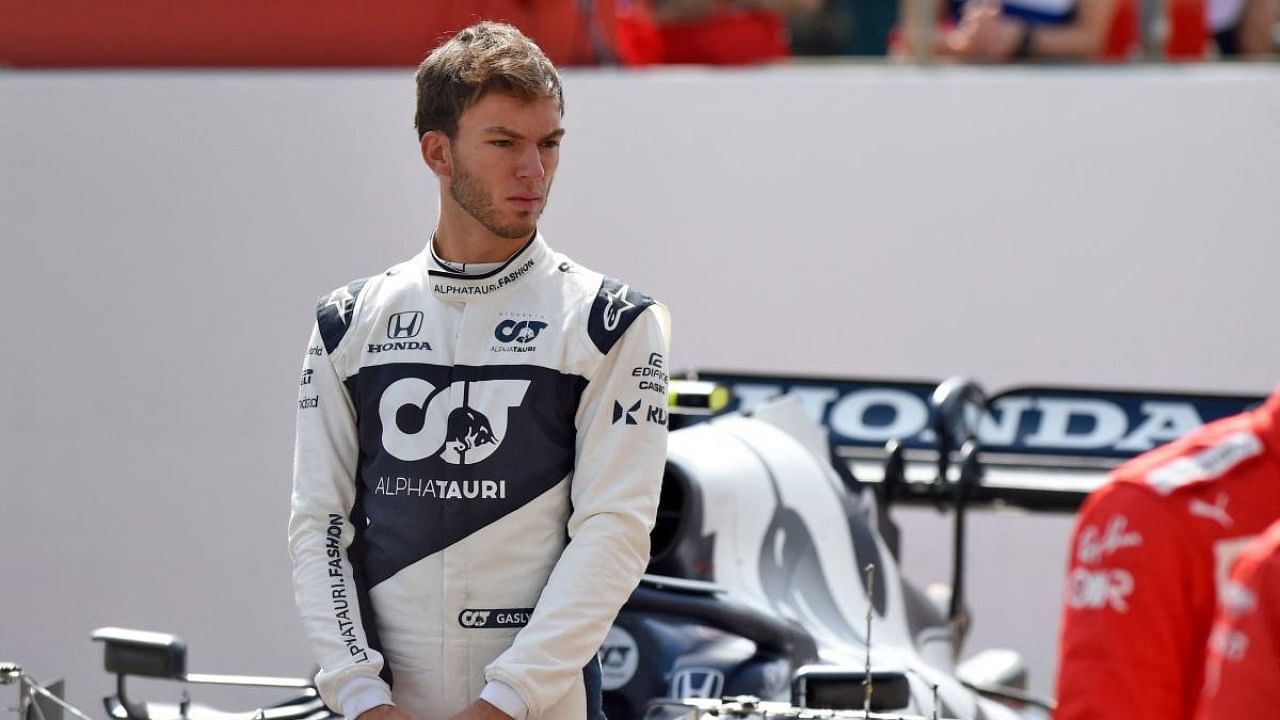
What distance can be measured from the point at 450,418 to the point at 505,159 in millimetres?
271

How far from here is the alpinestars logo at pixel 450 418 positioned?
195cm

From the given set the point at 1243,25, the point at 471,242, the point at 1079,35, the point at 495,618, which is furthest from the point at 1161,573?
the point at 1243,25

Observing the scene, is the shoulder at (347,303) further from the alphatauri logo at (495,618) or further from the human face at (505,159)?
the alphatauri logo at (495,618)

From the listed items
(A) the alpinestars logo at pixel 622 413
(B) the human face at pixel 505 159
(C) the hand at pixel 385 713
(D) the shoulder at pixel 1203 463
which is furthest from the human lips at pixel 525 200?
(D) the shoulder at pixel 1203 463

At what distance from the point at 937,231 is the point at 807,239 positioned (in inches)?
14.7

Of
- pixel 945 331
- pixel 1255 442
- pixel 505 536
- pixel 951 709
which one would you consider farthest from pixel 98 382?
pixel 1255 442

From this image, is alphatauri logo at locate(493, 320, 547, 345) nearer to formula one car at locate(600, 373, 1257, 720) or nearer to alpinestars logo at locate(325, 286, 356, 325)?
alpinestars logo at locate(325, 286, 356, 325)

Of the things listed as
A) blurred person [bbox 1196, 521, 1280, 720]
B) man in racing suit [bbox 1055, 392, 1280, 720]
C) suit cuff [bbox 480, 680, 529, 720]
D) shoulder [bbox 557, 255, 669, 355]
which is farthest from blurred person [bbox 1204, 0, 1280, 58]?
blurred person [bbox 1196, 521, 1280, 720]

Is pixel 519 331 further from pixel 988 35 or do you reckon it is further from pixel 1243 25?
pixel 1243 25

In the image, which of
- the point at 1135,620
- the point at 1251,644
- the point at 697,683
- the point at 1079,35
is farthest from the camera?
the point at 1079,35

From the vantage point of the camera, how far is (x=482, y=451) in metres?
1.95

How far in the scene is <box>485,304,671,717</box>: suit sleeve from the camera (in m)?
1.88

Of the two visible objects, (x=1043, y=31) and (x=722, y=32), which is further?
(x=722, y=32)

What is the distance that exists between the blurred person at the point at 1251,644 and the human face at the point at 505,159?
866mm
